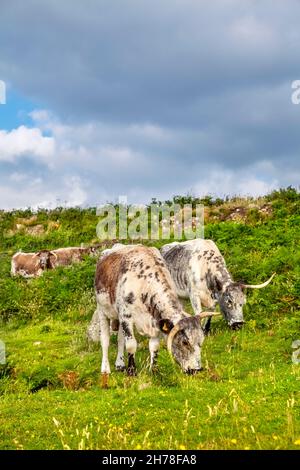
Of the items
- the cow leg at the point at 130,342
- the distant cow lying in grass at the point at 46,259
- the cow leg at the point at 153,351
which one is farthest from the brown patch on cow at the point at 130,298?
the distant cow lying in grass at the point at 46,259

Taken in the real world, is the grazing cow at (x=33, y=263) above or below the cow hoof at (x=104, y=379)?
above

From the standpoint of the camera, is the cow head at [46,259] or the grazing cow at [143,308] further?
the cow head at [46,259]

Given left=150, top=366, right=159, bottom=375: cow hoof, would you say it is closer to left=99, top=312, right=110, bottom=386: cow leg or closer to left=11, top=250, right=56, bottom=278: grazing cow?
left=99, top=312, right=110, bottom=386: cow leg

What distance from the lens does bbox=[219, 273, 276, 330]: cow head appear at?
51.4 ft

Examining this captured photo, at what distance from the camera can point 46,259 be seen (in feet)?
107

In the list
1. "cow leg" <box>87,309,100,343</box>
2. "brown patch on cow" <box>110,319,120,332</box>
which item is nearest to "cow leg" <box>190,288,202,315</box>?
"cow leg" <box>87,309,100,343</box>

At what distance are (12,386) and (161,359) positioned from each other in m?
3.39

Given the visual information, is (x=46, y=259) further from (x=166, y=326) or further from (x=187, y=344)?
(x=187, y=344)

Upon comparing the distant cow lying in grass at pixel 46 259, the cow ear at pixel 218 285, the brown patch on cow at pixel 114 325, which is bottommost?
the brown patch on cow at pixel 114 325

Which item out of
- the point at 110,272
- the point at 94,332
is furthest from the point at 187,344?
the point at 94,332

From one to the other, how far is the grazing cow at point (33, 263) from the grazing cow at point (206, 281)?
15189 mm

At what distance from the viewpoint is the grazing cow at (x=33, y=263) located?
31875mm

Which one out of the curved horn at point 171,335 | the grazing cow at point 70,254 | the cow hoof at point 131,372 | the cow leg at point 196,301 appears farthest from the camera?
the grazing cow at point 70,254

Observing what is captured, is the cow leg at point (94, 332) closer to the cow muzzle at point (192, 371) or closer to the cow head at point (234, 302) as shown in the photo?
the cow head at point (234, 302)
